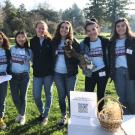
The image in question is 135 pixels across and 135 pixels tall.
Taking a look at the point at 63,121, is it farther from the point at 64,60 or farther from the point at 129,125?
the point at 129,125

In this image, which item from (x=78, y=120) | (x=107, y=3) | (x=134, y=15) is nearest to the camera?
(x=78, y=120)

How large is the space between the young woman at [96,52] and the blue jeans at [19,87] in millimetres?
1125

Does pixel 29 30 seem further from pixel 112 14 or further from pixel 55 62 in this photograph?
pixel 55 62

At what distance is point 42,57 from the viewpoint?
6789 millimetres

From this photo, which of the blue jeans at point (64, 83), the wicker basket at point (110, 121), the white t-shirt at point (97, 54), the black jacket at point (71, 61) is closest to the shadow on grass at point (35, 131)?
the blue jeans at point (64, 83)

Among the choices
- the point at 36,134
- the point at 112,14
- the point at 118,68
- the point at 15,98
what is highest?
the point at 112,14

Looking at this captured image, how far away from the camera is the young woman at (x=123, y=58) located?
6426 mm

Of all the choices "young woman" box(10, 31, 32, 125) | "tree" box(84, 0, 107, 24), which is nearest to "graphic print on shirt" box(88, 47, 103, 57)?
"young woman" box(10, 31, 32, 125)

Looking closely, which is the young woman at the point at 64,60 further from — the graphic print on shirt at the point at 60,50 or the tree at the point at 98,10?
the tree at the point at 98,10

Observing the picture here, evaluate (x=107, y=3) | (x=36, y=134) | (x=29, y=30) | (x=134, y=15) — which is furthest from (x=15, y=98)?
(x=134, y=15)

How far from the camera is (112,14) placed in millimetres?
68062

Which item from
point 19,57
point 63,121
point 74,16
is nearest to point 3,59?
point 19,57

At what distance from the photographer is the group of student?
649 centimetres

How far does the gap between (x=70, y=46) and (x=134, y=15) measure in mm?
76000
